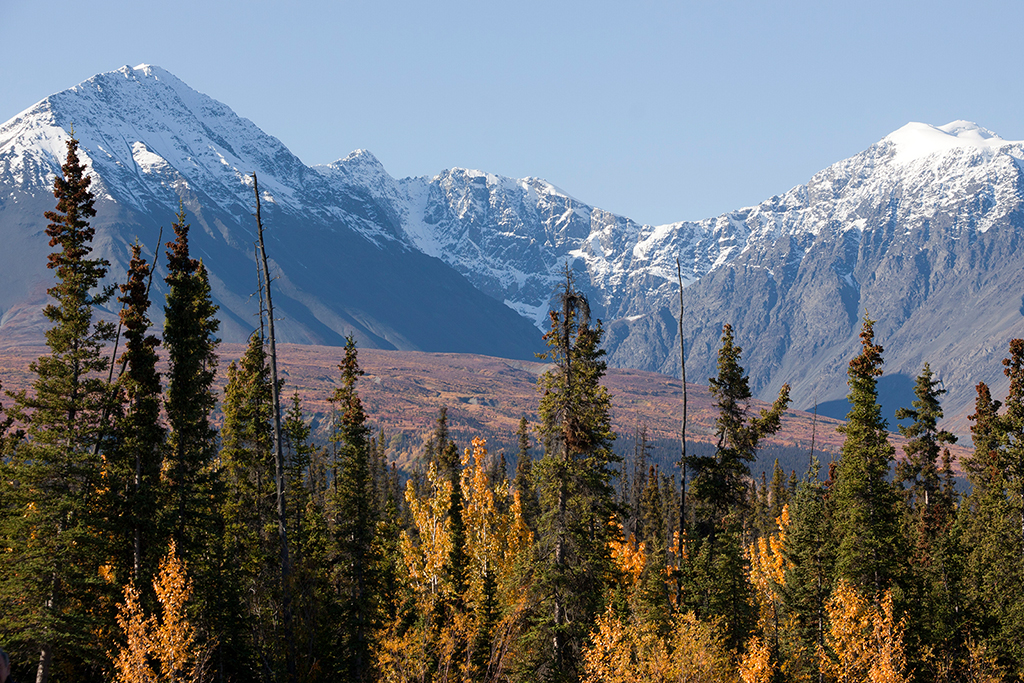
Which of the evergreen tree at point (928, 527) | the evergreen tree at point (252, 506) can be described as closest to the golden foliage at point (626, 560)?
the evergreen tree at point (928, 527)

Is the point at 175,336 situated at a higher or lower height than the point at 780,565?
higher

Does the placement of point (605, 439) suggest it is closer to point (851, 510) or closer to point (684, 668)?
point (684, 668)

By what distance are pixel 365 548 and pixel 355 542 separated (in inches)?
27.6

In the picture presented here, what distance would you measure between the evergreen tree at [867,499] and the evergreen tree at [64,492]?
3454 centimetres

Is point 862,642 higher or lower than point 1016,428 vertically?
lower

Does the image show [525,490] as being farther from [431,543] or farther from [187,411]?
[187,411]

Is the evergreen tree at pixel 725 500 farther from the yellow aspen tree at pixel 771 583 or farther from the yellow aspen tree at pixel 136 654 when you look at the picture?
the yellow aspen tree at pixel 136 654

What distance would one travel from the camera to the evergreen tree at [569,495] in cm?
3431

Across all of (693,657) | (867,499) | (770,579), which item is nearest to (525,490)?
(770,579)

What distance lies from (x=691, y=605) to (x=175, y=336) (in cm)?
2892

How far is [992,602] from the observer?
4709cm

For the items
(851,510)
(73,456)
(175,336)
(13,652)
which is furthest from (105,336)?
(851,510)

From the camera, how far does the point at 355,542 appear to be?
166ft

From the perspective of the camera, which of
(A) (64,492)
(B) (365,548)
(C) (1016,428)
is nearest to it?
(A) (64,492)
